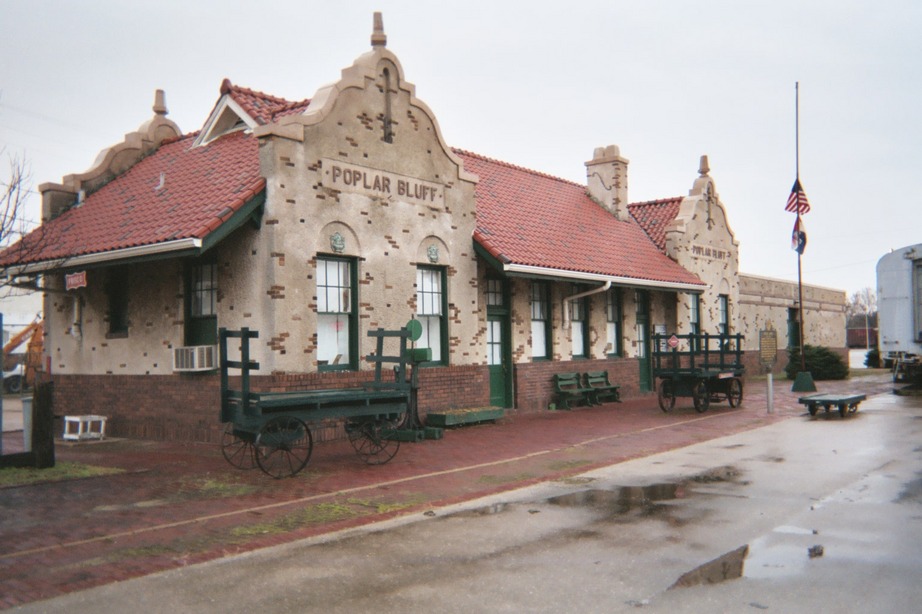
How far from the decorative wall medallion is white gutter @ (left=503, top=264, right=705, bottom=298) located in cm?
395

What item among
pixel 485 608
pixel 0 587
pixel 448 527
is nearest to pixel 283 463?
pixel 448 527

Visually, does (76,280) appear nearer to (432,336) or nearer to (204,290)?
(204,290)

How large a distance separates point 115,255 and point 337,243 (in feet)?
12.3

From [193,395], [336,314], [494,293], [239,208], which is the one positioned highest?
[239,208]

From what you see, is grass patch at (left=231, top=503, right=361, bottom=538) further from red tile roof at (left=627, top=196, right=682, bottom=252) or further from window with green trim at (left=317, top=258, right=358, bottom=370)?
red tile roof at (left=627, top=196, right=682, bottom=252)

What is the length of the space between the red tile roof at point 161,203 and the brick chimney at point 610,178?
13302 mm

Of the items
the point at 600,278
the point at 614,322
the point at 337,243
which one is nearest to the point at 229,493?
the point at 337,243

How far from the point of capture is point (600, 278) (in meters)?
20.3

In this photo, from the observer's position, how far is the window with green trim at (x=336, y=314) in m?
14.2

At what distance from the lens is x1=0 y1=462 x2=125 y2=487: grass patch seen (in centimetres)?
1051

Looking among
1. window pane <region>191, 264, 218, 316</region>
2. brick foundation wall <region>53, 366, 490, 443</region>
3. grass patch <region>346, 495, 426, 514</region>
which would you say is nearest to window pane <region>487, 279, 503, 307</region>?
brick foundation wall <region>53, 366, 490, 443</region>

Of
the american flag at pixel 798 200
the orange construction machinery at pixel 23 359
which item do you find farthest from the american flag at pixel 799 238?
the orange construction machinery at pixel 23 359

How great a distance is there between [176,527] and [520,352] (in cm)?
1208

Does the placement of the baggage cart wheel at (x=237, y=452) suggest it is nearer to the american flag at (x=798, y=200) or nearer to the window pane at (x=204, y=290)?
the window pane at (x=204, y=290)
